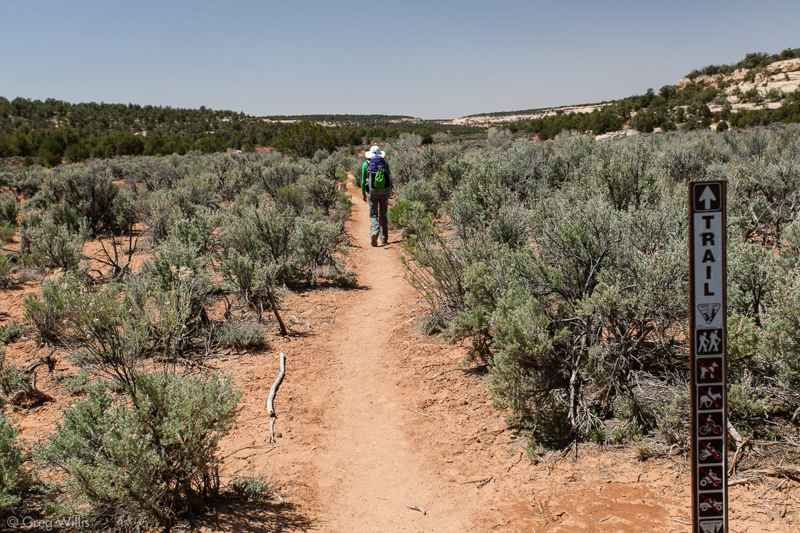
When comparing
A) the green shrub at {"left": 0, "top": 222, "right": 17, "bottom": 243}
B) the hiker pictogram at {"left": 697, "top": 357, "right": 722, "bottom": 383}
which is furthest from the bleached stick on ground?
the green shrub at {"left": 0, "top": 222, "right": 17, "bottom": 243}

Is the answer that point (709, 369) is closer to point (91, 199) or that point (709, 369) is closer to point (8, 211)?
point (91, 199)

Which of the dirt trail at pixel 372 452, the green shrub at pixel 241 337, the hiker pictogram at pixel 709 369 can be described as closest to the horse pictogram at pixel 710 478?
the hiker pictogram at pixel 709 369

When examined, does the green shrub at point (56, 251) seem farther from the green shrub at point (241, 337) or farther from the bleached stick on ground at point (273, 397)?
the bleached stick on ground at point (273, 397)

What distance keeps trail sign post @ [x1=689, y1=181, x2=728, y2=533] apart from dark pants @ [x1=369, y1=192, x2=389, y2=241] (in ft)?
33.8

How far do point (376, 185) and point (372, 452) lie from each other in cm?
800

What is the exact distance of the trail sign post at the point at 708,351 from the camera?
2.39 metres

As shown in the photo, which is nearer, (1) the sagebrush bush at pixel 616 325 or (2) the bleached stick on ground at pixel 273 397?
(1) the sagebrush bush at pixel 616 325

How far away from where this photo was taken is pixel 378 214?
13531 mm

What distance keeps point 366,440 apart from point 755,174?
27.5 feet

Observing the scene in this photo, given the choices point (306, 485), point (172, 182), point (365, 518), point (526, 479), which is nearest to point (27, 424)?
point (306, 485)

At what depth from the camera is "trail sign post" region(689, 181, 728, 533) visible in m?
Result: 2.39

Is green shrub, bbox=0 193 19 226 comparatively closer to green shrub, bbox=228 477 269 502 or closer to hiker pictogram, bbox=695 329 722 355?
green shrub, bbox=228 477 269 502

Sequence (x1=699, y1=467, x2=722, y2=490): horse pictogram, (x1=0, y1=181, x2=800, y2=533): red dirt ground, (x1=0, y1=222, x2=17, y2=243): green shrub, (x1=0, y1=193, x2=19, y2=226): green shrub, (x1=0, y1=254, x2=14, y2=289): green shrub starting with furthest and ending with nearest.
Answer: (x1=0, y1=193, x2=19, y2=226): green shrub
(x1=0, y1=222, x2=17, y2=243): green shrub
(x1=0, y1=254, x2=14, y2=289): green shrub
(x1=0, y1=181, x2=800, y2=533): red dirt ground
(x1=699, y1=467, x2=722, y2=490): horse pictogram

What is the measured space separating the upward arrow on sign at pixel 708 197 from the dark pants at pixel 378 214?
405 inches
